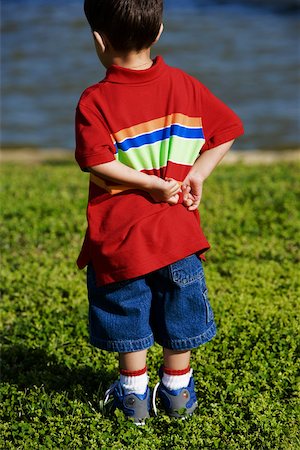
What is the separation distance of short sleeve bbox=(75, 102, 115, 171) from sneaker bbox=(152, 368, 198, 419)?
41.9 inches

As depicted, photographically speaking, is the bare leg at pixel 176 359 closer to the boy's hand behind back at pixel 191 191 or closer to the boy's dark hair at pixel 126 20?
the boy's hand behind back at pixel 191 191

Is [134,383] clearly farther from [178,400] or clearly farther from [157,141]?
[157,141]

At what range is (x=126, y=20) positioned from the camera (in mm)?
3129

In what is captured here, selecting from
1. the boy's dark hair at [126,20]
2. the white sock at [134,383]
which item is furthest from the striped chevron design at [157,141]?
the white sock at [134,383]

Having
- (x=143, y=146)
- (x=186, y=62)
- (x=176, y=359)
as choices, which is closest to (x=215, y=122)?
(x=143, y=146)

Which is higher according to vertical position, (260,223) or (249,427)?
(249,427)

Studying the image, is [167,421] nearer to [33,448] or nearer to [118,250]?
[33,448]

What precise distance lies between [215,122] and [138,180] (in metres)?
0.43

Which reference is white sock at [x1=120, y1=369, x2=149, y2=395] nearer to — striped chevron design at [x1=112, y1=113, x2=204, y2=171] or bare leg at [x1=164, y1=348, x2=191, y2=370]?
bare leg at [x1=164, y1=348, x2=191, y2=370]

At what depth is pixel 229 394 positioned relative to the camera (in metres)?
3.86

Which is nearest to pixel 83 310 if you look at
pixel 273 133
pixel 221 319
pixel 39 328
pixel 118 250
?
pixel 39 328

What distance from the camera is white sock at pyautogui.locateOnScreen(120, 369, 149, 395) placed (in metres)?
3.53

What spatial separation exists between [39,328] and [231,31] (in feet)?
52.8

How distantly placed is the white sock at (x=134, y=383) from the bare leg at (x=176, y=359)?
0.38 feet
